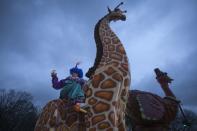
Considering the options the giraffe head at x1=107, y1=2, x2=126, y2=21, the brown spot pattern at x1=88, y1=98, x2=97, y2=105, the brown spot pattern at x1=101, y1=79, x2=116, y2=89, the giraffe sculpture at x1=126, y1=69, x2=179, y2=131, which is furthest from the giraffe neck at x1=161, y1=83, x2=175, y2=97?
the brown spot pattern at x1=88, y1=98, x2=97, y2=105

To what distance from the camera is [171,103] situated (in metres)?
8.34

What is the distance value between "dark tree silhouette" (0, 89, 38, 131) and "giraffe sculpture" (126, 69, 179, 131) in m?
20.6

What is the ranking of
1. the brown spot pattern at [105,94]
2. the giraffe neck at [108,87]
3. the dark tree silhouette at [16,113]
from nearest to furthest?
1. the giraffe neck at [108,87]
2. the brown spot pattern at [105,94]
3. the dark tree silhouette at [16,113]

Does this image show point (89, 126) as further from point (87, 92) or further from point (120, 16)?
point (120, 16)

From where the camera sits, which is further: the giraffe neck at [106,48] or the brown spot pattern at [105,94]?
the giraffe neck at [106,48]

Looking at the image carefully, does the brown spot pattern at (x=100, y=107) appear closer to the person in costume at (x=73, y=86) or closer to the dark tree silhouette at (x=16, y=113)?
the person in costume at (x=73, y=86)

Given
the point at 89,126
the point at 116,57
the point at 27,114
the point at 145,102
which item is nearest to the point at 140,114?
the point at 145,102

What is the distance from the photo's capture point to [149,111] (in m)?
7.75

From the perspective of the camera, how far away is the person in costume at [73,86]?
201 inches

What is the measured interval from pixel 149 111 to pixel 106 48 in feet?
9.53

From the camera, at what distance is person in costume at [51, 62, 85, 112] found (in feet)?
16.8

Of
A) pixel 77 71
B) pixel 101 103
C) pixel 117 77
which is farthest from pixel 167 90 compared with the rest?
pixel 101 103

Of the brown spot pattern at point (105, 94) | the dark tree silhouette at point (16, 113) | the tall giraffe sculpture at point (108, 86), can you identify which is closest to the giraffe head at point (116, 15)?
the tall giraffe sculpture at point (108, 86)

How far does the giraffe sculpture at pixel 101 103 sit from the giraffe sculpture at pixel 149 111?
260 cm
